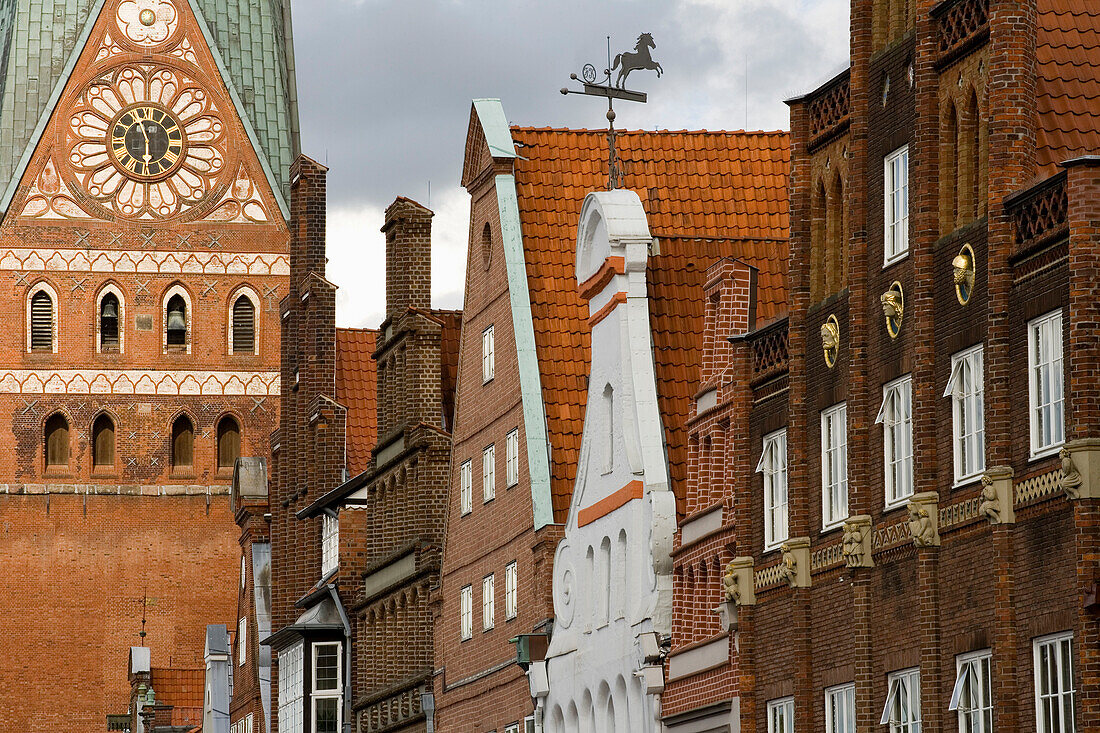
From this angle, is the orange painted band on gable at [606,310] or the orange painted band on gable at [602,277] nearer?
the orange painted band on gable at [602,277]

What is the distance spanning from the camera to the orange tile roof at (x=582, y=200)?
35406 mm

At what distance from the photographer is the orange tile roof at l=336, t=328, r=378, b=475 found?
48.6 meters

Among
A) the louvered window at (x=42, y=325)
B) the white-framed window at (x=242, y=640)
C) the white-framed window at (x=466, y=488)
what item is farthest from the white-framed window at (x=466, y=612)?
the louvered window at (x=42, y=325)

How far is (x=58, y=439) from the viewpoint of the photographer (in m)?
73.7

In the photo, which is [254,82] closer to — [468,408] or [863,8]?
[468,408]

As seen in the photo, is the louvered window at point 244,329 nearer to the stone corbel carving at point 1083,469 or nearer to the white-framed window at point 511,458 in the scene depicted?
the white-framed window at point 511,458

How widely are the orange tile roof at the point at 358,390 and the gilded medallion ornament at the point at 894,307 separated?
83.2 feet

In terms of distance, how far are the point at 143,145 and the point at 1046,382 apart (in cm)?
5679

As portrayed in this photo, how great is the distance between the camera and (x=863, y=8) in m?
25.1

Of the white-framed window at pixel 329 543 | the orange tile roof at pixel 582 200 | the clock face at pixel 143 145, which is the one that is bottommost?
the white-framed window at pixel 329 543

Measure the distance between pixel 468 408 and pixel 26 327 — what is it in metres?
37.7

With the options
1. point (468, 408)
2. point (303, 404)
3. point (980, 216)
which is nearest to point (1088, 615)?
point (980, 216)

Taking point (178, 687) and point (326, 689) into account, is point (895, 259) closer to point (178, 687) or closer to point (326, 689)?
Answer: point (326, 689)

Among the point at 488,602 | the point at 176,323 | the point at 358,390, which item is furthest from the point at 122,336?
the point at 488,602
